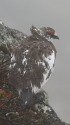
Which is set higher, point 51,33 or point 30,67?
point 51,33

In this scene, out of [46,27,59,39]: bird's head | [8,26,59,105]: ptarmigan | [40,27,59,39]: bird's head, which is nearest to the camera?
[8,26,59,105]: ptarmigan

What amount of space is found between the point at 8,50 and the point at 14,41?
1.50 meters

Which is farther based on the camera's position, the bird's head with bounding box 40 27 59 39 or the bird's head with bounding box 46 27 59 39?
the bird's head with bounding box 46 27 59 39

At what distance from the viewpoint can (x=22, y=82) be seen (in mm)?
6812

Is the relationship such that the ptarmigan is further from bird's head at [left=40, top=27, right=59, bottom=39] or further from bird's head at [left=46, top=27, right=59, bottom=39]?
bird's head at [left=46, top=27, right=59, bottom=39]

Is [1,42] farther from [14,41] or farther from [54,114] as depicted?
[54,114]

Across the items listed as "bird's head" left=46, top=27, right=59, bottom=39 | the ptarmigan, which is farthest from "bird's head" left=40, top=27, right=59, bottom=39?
the ptarmigan

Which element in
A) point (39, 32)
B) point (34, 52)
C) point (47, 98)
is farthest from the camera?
point (39, 32)

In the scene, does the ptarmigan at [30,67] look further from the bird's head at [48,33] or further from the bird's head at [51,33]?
the bird's head at [51,33]

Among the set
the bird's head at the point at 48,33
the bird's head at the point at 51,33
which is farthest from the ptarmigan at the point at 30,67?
the bird's head at the point at 51,33

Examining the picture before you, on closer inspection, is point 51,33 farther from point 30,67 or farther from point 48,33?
point 30,67

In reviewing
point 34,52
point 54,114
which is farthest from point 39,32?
point 54,114

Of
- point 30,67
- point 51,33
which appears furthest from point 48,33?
point 30,67

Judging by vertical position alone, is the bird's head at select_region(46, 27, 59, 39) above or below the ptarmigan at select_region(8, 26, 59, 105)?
above
